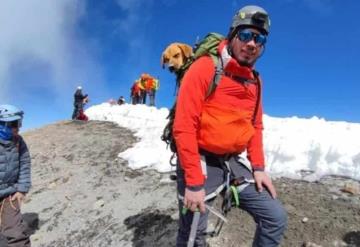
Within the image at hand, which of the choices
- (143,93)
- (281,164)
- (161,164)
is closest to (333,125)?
(281,164)

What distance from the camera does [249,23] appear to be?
13.5 ft

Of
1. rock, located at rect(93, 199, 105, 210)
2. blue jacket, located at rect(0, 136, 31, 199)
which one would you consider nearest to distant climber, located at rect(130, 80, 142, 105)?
rock, located at rect(93, 199, 105, 210)

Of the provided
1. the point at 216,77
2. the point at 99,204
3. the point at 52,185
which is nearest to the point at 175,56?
the point at 216,77

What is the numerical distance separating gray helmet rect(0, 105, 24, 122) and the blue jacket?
1.15 feet

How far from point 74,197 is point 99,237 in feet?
8.01

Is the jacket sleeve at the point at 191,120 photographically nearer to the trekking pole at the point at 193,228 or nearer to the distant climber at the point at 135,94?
the trekking pole at the point at 193,228

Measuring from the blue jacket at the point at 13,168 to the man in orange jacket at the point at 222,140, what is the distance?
3481mm

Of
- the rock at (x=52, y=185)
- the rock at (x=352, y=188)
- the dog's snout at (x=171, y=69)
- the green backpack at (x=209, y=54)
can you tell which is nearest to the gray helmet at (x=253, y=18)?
the green backpack at (x=209, y=54)

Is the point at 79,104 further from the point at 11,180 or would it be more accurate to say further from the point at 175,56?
the point at 175,56

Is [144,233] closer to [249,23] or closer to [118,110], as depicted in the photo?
[249,23]

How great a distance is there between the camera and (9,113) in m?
6.58

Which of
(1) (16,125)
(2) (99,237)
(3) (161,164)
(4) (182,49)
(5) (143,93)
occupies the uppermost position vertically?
(5) (143,93)

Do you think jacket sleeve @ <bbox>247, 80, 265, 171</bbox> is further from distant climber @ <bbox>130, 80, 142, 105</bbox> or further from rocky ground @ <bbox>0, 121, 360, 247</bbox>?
distant climber @ <bbox>130, 80, 142, 105</bbox>

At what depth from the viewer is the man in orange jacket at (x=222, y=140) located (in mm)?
3902
